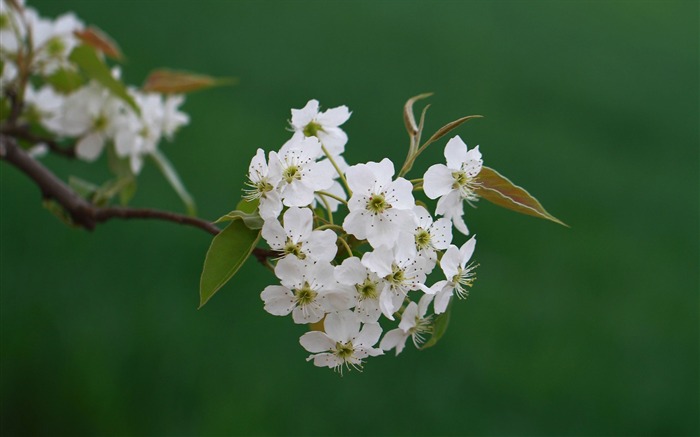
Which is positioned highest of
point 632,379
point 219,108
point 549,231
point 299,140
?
point 299,140

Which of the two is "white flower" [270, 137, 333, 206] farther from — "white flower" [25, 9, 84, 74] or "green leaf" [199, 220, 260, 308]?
"white flower" [25, 9, 84, 74]

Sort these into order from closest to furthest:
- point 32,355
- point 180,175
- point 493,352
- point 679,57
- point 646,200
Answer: point 32,355 < point 493,352 < point 180,175 < point 646,200 < point 679,57

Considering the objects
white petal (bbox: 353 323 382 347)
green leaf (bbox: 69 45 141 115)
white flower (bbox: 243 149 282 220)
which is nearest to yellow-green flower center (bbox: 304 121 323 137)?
white flower (bbox: 243 149 282 220)

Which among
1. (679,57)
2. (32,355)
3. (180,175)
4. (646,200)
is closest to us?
(32,355)

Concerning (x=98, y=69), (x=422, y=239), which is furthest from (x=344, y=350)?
(x=98, y=69)

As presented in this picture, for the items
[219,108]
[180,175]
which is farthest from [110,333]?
[219,108]

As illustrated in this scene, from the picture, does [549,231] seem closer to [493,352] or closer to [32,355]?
[493,352]

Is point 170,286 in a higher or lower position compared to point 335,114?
lower

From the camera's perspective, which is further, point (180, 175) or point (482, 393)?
point (180, 175)
